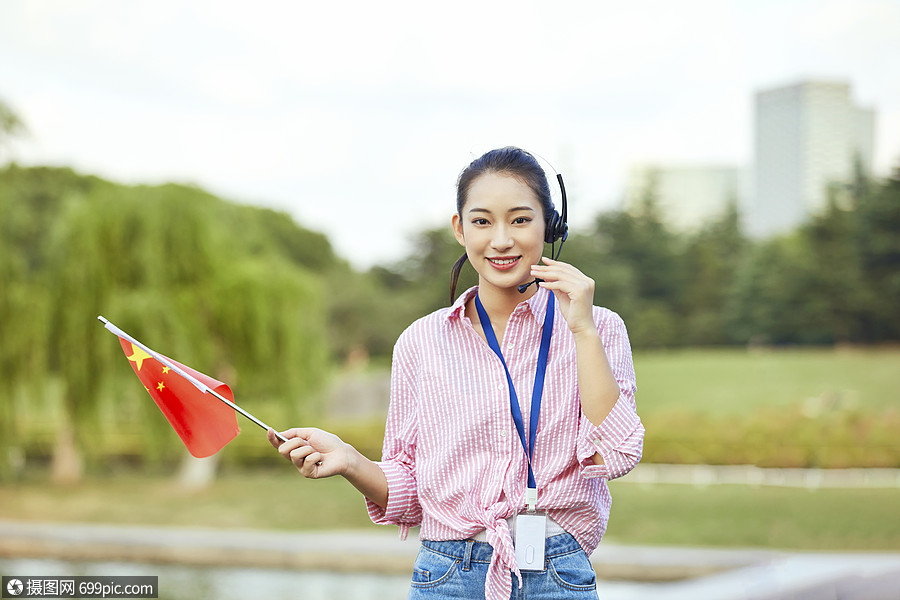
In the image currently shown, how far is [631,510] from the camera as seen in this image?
36.8 ft

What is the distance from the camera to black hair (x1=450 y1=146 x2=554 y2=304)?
57.4 inches

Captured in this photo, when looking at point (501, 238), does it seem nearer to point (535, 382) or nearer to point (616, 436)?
point (535, 382)

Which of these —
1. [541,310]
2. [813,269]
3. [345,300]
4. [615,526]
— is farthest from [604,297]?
[541,310]

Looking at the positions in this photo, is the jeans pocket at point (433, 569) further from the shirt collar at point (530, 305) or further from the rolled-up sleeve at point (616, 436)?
the shirt collar at point (530, 305)

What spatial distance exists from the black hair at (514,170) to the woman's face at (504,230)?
10 millimetres

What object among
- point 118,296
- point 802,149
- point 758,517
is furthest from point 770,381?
point 118,296

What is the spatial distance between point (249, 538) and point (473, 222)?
7.93m

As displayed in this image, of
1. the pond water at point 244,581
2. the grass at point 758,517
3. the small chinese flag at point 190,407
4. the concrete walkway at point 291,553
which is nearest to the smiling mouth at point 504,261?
the small chinese flag at point 190,407

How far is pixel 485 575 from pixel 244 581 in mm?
7297

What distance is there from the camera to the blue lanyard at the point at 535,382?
1.38m

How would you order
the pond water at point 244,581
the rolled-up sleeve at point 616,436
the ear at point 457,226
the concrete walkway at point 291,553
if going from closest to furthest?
1. the rolled-up sleeve at point 616,436
2. the ear at point 457,226
3. the pond water at point 244,581
4. the concrete walkway at point 291,553

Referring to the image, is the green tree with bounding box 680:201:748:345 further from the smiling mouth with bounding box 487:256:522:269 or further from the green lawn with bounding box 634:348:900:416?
the smiling mouth with bounding box 487:256:522:269

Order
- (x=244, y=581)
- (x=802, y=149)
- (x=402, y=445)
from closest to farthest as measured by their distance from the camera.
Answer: (x=402, y=445) → (x=244, y=581) → (x=802, y=149)

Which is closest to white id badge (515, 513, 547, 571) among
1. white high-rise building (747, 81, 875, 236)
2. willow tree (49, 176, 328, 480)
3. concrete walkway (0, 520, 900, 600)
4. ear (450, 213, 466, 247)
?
ear (450, 213, 466, 247)
